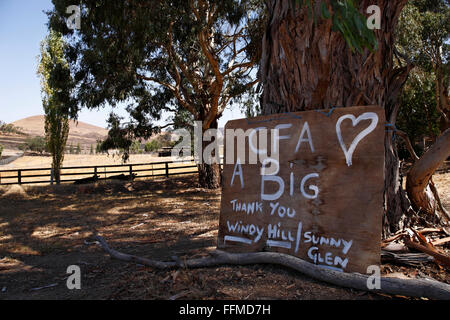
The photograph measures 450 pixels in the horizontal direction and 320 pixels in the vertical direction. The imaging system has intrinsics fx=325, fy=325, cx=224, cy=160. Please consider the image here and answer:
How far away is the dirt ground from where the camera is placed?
2748 millimetres

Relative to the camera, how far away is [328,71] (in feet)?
11.4

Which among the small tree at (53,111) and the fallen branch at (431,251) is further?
the small tree at (53,111)

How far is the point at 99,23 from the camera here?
1024 centimetres

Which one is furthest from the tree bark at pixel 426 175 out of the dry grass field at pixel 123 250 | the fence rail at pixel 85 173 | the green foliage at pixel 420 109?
the green foliage at pixel 420 109

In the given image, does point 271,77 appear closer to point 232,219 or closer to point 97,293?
point 232,219

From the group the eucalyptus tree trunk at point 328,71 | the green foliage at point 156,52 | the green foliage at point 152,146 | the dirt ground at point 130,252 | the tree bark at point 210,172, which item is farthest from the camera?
the green foliage at point 152,146

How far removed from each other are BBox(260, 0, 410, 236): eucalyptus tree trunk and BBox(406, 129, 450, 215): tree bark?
0.42 m

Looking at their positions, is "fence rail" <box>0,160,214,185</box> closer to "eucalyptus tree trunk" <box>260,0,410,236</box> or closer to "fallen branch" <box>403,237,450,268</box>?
"eucalyptus tree trunk" <box>260,0,410,236</box>

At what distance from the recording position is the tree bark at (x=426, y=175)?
3.97 m

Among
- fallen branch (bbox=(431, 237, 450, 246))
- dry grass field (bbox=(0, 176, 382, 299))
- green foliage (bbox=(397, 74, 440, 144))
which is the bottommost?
dry grass field (bbox=(0, 176, 382, 299))

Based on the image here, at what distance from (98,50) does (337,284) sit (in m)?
11.6

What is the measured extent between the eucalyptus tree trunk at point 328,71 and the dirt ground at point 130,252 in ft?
4.21

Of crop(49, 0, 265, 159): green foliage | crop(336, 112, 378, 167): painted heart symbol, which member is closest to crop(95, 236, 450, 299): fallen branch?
crop(336, 112, 378, 167): painted heart symbol

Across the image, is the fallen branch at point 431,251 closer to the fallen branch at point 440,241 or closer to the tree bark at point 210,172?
the fallen branch at point 440,241
